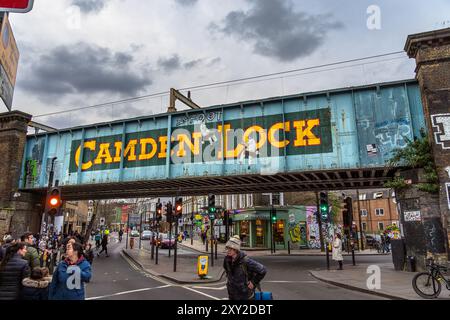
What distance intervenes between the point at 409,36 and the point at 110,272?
18648 millimetres

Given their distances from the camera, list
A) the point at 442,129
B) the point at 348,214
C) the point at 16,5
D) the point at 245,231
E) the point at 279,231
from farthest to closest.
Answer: the point at 245,231, the point at 279,231, the point at 348,214, the point at 442,129, the point at 16,5

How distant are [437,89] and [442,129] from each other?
1.94 metres

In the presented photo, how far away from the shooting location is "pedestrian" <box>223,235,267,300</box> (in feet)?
18.2

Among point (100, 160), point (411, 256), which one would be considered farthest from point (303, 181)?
point (100, 160)

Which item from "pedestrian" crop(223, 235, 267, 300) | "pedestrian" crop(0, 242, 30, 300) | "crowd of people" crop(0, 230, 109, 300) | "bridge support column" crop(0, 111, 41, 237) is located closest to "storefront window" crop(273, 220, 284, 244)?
"bridge support column" crop(0, 111, 41, 237)

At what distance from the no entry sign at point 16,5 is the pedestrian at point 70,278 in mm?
3478

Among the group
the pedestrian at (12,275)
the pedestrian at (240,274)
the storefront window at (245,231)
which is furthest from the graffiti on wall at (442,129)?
the storefront window at (245,231)

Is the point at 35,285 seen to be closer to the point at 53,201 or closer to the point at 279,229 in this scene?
the point at 53,201

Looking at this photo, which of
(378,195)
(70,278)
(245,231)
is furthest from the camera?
(378,195)

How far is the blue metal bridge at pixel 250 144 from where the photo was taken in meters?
17.4

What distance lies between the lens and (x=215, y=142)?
67.3 ft

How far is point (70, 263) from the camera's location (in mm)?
5176

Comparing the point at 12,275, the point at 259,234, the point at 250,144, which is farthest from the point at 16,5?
the point at 259,234

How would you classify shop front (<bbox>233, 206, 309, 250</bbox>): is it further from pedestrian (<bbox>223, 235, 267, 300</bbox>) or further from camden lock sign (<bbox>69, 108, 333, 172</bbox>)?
pedestrian (<bbox>223, 235, 267, 300</bbox>)
